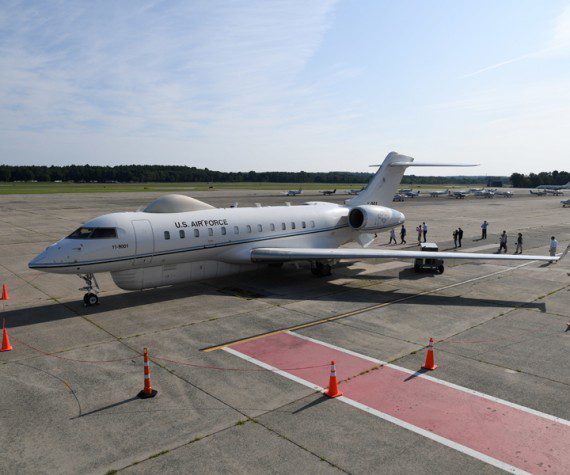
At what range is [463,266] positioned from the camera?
23.2 metres

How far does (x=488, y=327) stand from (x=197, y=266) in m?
10.5

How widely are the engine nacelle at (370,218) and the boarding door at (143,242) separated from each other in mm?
10813

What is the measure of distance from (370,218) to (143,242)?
37.5ft

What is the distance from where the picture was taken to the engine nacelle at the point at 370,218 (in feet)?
72.9

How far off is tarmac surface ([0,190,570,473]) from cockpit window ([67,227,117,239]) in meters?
2.51

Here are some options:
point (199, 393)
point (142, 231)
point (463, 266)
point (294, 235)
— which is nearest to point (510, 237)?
point (463, 266)

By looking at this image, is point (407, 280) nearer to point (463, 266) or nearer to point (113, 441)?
point (463, 266)

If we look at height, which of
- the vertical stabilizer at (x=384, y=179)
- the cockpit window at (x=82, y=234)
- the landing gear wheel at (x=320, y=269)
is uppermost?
the vertical stabilizer at (x=384, y=179)

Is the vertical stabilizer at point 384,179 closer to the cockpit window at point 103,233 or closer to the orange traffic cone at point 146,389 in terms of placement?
the cockpit window at point 103,233

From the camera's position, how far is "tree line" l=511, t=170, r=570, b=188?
592 feet

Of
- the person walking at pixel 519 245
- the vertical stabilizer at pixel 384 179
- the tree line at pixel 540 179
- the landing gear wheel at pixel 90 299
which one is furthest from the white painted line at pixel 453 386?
the tree line at pixel 540 179

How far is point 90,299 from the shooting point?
1544 centimetres

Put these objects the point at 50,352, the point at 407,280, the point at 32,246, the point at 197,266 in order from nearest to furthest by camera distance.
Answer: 1. the point at 50,352
2. the point at 197,266
3. the point at 407,280
4. the point at 32,246

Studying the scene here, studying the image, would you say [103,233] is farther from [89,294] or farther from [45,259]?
[89,294]
